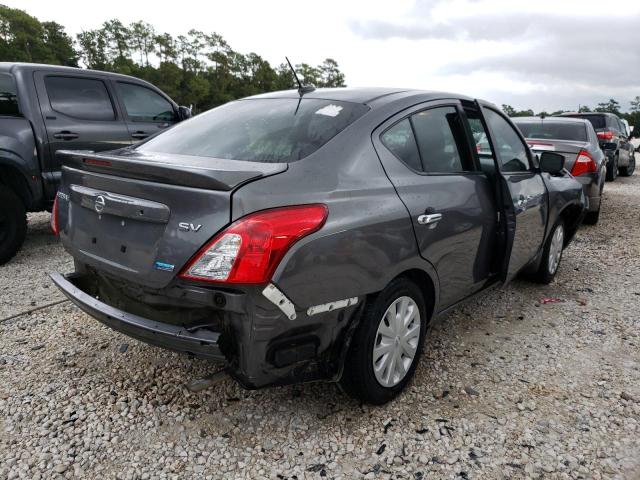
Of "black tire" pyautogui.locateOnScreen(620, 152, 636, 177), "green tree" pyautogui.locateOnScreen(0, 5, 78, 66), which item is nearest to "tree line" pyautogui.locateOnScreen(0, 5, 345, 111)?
"green tree" pyautogui.locateOnScreen(0, 5, 78, 66)

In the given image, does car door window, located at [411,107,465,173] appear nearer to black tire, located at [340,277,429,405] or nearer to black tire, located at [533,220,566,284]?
black tire, located at [340,277,429,405]

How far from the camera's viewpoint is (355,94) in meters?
2.77

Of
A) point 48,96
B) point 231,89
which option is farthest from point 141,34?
point 48,96

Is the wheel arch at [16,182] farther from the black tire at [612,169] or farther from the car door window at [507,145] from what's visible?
the black tire at [612,169]

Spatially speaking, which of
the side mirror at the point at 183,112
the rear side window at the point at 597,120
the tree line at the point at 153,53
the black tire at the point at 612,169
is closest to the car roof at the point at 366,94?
the side mirror at the point at 183,112

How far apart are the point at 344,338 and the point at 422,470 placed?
644mm

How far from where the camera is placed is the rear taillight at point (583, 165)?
633cm

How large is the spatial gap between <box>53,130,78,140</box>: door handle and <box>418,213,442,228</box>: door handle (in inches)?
162

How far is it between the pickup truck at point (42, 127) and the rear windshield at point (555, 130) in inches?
213

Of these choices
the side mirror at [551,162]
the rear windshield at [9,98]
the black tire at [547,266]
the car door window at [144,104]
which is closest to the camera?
the side mirror at [551,162]

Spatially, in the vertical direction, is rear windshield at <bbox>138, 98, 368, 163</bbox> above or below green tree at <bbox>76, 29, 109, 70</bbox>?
below

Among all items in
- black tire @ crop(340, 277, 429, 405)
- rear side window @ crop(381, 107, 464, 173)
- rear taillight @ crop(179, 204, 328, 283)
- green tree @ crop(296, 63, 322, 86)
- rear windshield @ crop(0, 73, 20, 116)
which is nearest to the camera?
rear taillight @ crop(179, 204, 328, 283)

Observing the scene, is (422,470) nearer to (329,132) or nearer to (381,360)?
(381,360)

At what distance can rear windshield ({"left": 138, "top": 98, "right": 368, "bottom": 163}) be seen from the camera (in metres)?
2.36
